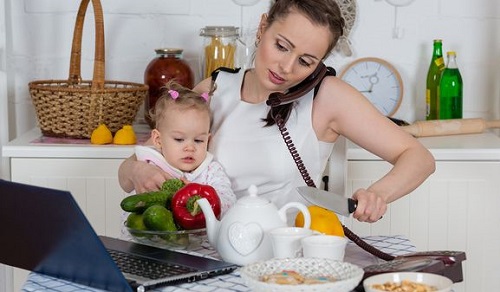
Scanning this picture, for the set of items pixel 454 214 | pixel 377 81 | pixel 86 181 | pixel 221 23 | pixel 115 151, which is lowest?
pixel 454 214

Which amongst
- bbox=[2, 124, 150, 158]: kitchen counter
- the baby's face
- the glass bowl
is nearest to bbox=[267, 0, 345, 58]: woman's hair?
the baby's face

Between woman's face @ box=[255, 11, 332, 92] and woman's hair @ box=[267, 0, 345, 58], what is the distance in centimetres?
1

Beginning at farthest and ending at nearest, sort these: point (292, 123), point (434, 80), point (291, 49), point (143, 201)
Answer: point (434, 80)
point (292, 123)
point (291, 49)
point (143, 201)

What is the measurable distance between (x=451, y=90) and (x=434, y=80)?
0.27 feet

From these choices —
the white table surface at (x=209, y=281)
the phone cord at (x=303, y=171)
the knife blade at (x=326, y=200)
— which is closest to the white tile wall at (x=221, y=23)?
the phone cord at (x=303, y=171)

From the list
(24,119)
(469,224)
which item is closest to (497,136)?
(469,224)

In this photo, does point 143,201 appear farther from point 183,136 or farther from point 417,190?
point 417,190

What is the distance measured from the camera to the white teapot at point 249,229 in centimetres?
172

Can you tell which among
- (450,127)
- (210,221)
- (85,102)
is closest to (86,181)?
(85,102)

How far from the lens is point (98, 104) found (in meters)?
3.16

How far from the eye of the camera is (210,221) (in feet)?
5.94

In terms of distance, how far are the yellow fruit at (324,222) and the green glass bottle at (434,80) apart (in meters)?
1.74

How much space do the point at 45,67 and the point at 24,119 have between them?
0.22m

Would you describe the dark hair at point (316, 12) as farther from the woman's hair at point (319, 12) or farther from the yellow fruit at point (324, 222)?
the yellow fruit at point (324, 222)
